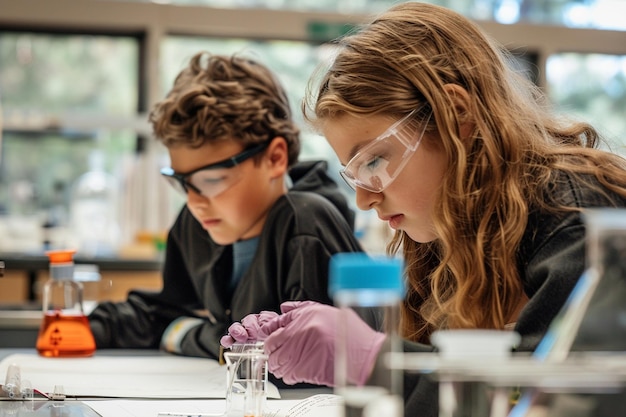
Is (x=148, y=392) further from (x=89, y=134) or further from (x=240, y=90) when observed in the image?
(x=89, y=134)

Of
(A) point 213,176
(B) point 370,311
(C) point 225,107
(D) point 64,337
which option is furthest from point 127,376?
(B) point 370,311

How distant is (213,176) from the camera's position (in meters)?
1.87

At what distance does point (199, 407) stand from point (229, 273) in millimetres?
794

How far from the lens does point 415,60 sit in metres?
1.26

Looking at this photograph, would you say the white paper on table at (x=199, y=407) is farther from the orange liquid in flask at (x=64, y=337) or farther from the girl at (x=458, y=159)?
the orange liquid in flask at (x=64, y=337)

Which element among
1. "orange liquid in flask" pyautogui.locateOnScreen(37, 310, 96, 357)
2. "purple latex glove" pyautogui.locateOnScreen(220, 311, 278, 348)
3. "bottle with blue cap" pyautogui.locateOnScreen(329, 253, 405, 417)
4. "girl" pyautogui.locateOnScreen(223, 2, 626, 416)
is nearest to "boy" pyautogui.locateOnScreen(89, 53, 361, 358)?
"orange liquid in flask" pyautogui.locateOnScreen(37, 310, 96, 357)

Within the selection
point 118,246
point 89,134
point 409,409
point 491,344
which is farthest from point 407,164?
point 89,134

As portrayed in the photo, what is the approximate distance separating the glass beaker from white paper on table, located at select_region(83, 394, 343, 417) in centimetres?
3

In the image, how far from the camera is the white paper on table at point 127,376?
1349mm

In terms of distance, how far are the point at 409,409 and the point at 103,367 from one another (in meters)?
0.90

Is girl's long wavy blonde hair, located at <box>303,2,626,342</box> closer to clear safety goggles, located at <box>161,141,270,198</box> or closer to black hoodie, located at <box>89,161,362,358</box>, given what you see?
black hoodie, located at <box>89,161,362,358</box>

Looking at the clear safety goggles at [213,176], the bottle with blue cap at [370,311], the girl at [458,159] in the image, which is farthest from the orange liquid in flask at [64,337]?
the bottle with blue cap at [370,311]

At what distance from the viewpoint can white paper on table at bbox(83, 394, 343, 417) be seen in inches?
45.1

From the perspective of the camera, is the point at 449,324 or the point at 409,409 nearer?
the point at 409,409
